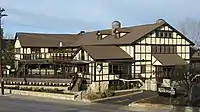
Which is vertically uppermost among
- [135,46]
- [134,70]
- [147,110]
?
[135,46]

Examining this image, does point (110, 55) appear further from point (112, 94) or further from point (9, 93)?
point (9, 93)

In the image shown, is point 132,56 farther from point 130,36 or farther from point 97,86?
point 97,86

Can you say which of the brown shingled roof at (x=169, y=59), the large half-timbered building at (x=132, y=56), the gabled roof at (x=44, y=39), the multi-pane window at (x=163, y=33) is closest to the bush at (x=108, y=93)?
the large half-timbered building at (x=132, y=56)

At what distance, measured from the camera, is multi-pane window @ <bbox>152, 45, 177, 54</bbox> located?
51.8 metres

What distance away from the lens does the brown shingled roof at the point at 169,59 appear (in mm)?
50156

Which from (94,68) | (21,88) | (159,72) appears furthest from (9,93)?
(159,72)

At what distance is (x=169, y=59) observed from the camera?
51281mm

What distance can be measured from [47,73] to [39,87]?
223 inches

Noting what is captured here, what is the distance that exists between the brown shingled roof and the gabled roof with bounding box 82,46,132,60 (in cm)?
417

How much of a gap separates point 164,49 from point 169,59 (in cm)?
201

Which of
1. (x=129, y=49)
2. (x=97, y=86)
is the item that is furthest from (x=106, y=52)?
(x=97, y=86)

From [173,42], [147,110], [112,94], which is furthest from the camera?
[173,42]

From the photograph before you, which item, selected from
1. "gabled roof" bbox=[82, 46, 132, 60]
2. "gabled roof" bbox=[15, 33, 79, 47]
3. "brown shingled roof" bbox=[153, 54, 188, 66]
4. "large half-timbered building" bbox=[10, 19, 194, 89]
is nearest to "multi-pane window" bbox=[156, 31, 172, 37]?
"large half-timbered building" bbox=[10, 19, 194, 89]

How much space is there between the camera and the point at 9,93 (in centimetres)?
4812
